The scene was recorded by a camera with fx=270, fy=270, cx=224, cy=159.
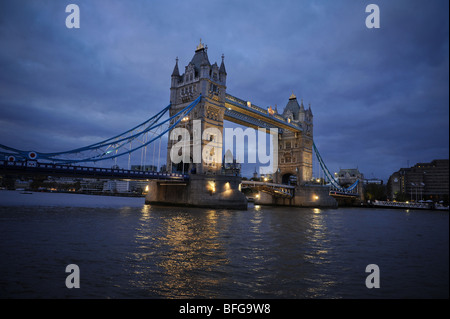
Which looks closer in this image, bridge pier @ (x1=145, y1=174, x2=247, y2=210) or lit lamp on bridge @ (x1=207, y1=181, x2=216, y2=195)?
bridge pier @ (x1=145, y1=174, x2=247, y2=210)

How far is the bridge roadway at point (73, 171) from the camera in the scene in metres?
26.8

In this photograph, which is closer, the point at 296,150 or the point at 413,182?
the point at 296,150

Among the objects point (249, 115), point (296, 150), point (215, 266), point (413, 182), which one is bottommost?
point (215, 266)

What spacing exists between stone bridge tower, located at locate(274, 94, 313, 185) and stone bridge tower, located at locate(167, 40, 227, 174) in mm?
24244

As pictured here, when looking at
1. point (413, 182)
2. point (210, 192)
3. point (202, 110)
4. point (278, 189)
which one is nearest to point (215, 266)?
point (210, 192)

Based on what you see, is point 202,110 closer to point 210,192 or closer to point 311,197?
point 210,192

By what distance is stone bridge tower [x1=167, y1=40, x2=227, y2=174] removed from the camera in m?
42.5

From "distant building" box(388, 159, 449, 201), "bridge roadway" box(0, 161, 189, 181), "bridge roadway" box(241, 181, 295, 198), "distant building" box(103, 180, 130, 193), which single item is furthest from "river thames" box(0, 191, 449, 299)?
"distant building" box(103, 180, 130, 193)

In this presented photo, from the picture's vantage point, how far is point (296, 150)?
6625 cm

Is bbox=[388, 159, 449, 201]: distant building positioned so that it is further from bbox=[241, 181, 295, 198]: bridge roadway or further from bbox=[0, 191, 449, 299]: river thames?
bbox=[0, 191, 449, 299]: river thames

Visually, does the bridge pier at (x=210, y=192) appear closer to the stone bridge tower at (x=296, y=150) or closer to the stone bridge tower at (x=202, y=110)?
the stone bridge tower at (x=202, y=110)

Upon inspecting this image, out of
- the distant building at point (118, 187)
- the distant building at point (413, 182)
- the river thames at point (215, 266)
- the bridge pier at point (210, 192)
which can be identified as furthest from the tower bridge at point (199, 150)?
the distant building at point (118, 187)

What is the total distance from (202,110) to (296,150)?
32.1 meters
